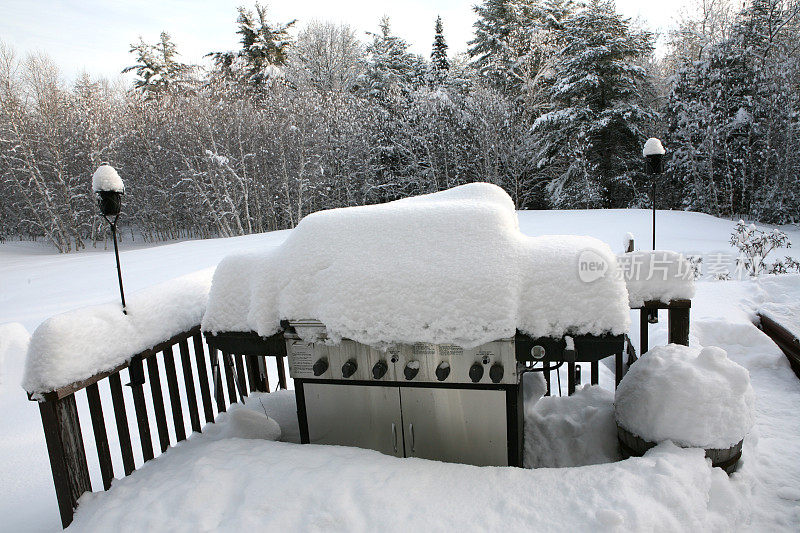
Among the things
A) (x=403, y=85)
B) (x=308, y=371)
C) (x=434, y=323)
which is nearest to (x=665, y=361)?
(x=434, y=323)

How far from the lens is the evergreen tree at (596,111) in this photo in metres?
16.3

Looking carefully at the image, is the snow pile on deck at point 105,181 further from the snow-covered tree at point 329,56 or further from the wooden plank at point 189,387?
the snow-covered tree at point 329,56

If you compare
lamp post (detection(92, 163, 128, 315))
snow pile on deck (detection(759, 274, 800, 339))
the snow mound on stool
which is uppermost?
lamp post (detection(92, 163, 128, 315))

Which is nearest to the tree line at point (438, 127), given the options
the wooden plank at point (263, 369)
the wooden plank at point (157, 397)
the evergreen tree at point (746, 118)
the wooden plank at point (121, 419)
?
the evergreen tree at point (746, 118)

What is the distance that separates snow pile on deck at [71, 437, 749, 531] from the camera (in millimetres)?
1636

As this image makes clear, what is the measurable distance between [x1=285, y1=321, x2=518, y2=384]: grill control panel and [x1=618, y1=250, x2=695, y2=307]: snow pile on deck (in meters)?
1.02

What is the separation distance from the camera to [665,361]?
88.2 inches

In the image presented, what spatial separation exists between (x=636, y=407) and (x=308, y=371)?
1.64m

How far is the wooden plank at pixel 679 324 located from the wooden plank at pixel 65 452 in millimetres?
3052

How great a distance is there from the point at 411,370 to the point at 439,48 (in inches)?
903

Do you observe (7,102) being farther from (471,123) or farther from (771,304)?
(771,304)

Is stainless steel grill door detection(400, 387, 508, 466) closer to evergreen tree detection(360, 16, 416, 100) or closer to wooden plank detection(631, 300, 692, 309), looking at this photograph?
wooden plank detection(631, 300, 692, 309)

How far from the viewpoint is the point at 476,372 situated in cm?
206

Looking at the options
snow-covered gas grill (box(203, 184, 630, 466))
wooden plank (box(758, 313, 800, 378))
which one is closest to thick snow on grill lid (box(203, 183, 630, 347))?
snow-covered gas grill (box(203, 184, 630, 466))
